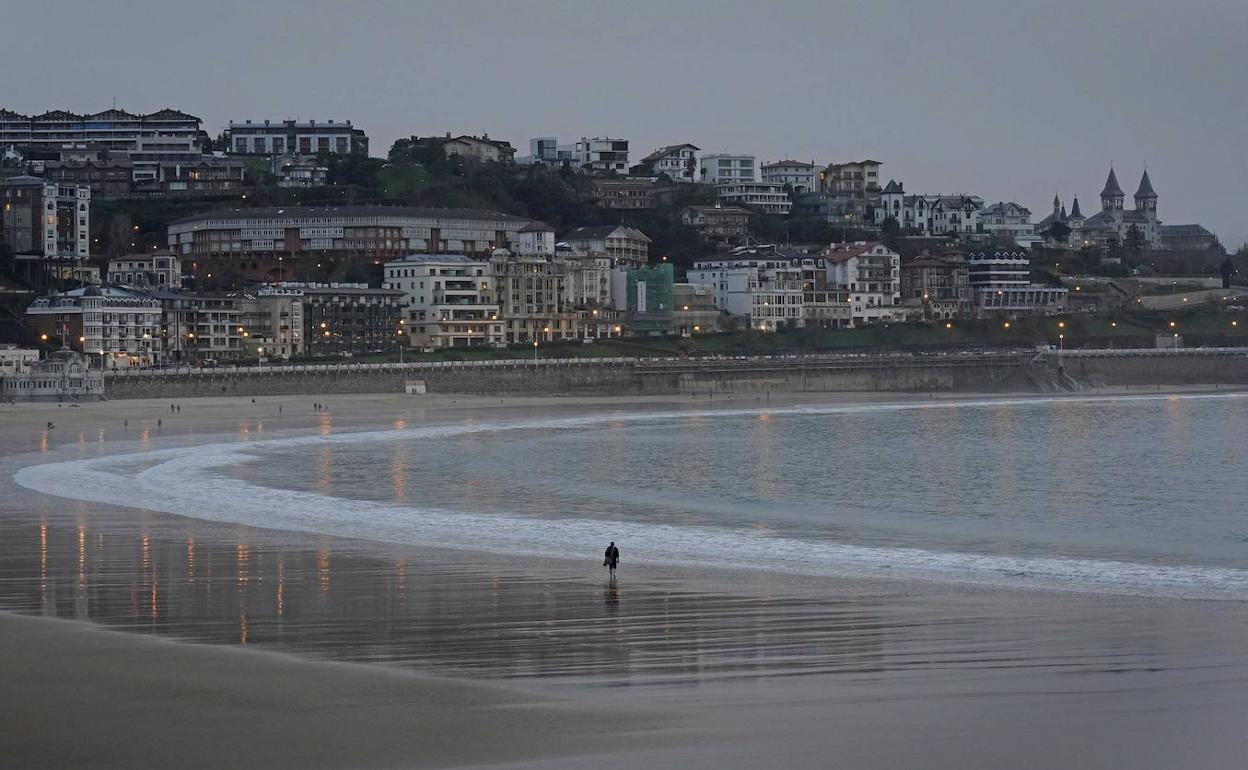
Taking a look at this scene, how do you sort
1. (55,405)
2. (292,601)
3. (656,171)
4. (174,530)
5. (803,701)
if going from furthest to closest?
(656,171)
(55,405)
(174,530)
(292,601)
(803,701)

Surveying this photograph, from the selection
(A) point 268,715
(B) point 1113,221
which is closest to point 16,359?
(A) point 268,715

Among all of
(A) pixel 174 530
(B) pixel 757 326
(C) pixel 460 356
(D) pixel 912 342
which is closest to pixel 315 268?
(C) pixel 460 356

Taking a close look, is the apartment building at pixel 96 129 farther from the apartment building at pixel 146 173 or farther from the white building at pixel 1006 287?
the white building at pixel 1006 287

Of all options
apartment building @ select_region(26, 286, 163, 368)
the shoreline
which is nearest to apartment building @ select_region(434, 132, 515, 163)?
apartment building @ select_region(26, 286, 163, 368)

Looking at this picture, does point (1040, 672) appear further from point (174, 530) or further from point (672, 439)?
point (672, 439)

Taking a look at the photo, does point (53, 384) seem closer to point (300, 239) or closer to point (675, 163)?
point (300, 239)

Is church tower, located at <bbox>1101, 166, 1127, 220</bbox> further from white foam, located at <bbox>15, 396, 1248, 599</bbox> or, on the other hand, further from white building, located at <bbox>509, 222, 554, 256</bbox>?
white foam, located at <bbox>15, 396, 1248, 599</bbox>
